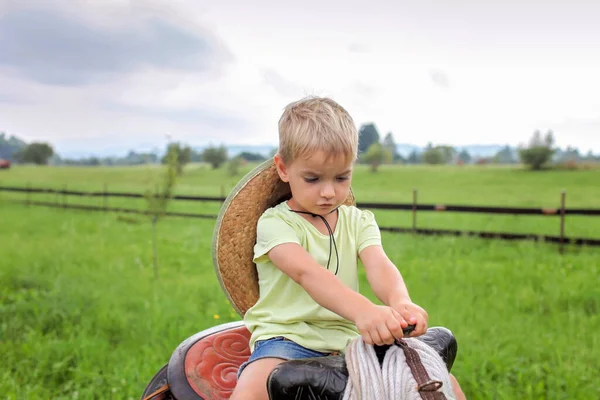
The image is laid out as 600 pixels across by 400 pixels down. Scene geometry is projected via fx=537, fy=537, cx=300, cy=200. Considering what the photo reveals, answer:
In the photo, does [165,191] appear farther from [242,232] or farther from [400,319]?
[400,319]

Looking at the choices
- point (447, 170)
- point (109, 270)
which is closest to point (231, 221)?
point (109, 270)

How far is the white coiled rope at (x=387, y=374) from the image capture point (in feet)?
4.75

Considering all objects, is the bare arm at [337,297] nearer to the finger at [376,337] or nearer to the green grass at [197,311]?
the finger at [376,337]

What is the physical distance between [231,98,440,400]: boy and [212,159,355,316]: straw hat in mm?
107

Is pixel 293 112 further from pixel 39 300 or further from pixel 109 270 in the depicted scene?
pixel 109 270

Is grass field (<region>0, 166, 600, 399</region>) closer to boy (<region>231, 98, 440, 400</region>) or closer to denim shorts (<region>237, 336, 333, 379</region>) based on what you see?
boy (<region>231, 98, 440, 400</region>)

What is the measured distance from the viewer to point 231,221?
2.24 meters

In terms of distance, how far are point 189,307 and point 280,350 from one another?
459 cm

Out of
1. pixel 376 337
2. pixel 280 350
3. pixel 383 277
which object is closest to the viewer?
pixel 376 337

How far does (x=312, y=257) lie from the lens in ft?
6.27

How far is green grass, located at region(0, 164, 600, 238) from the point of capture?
13.4 metres

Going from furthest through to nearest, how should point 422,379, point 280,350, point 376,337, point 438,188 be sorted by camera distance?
point 438,188 → point 280,350 → point 376,337 → point 422,379

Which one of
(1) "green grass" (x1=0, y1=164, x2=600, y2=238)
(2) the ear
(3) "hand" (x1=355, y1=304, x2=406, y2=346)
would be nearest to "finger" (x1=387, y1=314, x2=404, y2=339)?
(3) "hand" (x1=355, y1=304, x2=406, y2=346)

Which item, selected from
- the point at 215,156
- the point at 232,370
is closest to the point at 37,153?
the point at 215,156
